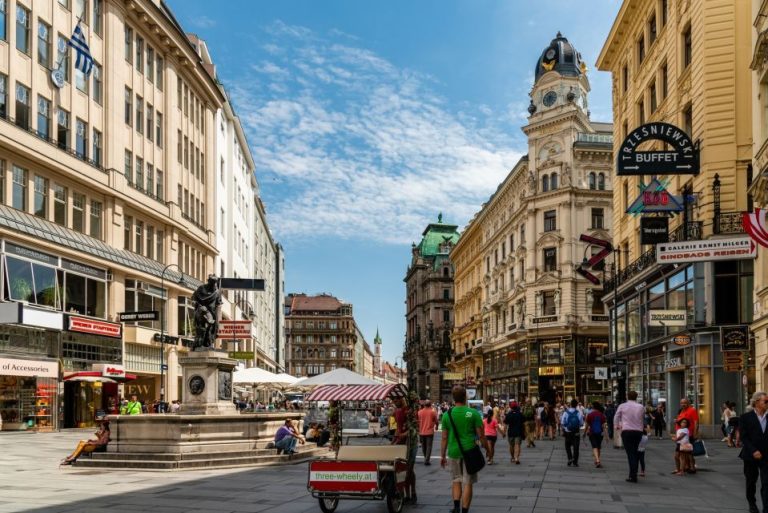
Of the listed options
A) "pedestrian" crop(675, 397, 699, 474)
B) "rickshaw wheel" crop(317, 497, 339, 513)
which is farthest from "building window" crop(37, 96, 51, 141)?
"rickshaw wheel" crop(317, 497, 339, 513)

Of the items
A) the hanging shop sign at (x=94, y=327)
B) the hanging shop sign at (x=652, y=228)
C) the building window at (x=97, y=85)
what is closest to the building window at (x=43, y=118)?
the building window at (x=97, y=85)

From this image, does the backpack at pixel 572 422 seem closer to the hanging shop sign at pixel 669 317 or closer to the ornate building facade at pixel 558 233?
the hanging shop sign at pixel 669 317

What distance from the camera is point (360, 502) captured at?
15.2 meters

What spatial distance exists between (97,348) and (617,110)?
30.0 m

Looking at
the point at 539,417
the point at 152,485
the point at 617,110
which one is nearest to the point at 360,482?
the point at 152,485

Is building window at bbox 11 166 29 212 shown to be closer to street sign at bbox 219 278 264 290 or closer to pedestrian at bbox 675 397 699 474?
street sign at bbox 219 278 264 290

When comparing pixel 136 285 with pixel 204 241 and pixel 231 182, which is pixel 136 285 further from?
pixel 231 182

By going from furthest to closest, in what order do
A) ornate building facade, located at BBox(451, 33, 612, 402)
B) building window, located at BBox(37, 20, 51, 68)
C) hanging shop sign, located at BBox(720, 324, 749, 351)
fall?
ornate building facade, located at BBox(451, 33, 612, 402) → building window, located at BBox(37, 20, 51, 68) → hanging shop sign, located at BBox(720, 324, 749, 351)

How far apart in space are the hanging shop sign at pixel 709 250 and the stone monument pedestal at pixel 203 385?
1353 cm

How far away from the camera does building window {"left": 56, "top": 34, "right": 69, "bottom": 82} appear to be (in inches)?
1607

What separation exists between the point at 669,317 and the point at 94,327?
2559 centimetres

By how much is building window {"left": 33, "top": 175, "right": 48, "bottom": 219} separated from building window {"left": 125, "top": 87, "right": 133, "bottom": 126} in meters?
9.68

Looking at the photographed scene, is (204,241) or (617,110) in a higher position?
(617,110)

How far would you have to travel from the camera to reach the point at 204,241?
60375 millimetres
